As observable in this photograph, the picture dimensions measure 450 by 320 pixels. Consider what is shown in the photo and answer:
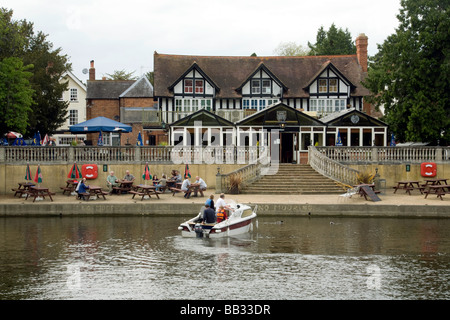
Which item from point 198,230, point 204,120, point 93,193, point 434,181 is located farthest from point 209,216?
point 204,120

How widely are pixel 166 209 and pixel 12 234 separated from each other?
707 cm

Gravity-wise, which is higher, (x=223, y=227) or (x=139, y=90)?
(x=139, y=90)

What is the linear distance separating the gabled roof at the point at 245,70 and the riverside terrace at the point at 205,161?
43.0 ft

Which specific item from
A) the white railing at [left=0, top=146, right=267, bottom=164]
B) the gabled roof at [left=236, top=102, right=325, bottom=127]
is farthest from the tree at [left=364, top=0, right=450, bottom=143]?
the white railing at [left=0, top=146, right=267, bottom=164]

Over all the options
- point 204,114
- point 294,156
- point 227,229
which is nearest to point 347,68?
point 294,156

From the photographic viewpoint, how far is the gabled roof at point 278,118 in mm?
39312

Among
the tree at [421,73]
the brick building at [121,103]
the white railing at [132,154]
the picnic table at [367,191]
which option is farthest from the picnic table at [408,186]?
the brick building at [121,103]

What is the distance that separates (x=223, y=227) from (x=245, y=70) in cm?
2971

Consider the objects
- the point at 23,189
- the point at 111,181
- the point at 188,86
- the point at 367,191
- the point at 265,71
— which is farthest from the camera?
the point at 265,71

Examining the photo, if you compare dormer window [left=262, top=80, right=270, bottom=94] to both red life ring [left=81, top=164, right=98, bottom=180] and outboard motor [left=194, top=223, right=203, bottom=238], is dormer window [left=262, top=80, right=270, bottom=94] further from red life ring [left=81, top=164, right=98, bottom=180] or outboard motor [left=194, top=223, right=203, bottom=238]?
outboard motor [left=194, top=223, right=203, bottom=238]

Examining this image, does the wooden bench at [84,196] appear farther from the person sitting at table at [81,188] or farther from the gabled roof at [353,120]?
the gabled roof at [353,120]

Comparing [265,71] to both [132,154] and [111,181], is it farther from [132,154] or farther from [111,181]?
[111,181]

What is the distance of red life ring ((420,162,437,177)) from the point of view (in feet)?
109

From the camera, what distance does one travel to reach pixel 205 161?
33.8 meters
